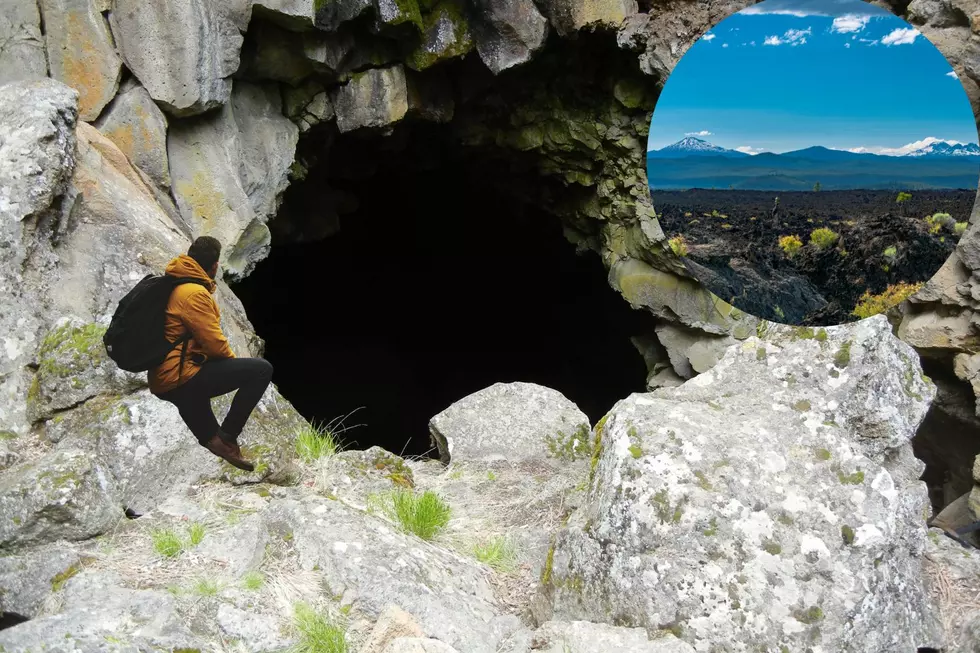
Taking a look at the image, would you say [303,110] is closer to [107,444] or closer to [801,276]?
[107,444]

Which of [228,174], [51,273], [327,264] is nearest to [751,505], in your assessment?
[51,273]

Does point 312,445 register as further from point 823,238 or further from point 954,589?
point 823,238

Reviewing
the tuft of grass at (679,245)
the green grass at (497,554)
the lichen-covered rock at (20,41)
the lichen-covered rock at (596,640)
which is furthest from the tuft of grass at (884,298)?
the lichen-covered rock at (20,41)

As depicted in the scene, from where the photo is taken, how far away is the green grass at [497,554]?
3320 mm

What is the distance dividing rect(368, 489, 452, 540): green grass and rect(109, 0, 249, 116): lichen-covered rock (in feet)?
10.1

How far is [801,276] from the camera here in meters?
5.36

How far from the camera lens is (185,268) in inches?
152

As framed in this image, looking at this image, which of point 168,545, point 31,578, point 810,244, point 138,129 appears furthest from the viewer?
point 810,244

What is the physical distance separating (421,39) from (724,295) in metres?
3.16

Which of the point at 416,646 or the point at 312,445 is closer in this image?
the point at 416,646

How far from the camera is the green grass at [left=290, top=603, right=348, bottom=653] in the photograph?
253 centimetres

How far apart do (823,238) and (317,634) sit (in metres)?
4.41

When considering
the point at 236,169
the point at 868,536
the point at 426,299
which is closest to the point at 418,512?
the point at 868,536

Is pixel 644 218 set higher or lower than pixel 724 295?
higher
